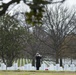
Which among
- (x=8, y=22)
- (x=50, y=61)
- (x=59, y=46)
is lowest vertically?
(x=50, y=61)

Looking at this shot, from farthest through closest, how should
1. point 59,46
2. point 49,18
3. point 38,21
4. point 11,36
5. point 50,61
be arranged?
point 50,61
point 49,18
point 59,46
point 11,36
point 38,21

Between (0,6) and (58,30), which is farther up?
(0,6)

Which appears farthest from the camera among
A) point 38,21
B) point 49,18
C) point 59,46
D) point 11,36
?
point 49,18

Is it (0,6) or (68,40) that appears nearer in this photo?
(0,6)

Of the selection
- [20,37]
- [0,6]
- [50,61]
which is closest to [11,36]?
[20,37]

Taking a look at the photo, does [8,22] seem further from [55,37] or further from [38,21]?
[38,21]

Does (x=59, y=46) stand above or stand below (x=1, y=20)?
below

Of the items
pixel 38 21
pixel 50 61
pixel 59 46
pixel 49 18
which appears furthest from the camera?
pixel 50 61

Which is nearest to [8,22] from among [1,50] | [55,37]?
[1,50]

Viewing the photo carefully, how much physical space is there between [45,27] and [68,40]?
13.4 feet

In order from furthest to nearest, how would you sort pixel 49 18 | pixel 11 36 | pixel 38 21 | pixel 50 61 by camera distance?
pixel 50 61, pixel 49 18, pixel 11 36, pixel 38 21

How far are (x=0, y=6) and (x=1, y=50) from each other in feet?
81.3

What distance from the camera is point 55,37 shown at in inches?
1523

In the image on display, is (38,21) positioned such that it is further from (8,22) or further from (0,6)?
(8,22)
